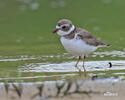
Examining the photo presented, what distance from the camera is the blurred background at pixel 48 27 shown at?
419 inches

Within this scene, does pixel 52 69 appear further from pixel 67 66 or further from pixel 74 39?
pixel 74 39

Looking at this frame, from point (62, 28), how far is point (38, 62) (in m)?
1.05

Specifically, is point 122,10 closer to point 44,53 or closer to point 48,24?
point 48,24

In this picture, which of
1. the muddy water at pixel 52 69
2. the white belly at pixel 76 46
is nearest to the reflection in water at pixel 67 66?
→ the muddy water at pixel 52 69

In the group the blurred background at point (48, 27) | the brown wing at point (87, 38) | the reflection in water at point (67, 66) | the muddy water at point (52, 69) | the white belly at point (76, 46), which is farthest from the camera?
the blurred background at point (48, 27)

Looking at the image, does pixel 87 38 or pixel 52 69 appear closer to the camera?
pixel 52 69

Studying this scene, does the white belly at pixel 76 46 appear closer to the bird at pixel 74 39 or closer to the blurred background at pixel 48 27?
the bird at pixel 74 39

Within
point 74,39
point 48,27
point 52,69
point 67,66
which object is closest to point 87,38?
point 74,39

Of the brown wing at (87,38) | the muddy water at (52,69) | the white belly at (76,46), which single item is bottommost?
the muddy water at (52,69)

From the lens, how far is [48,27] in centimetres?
1491

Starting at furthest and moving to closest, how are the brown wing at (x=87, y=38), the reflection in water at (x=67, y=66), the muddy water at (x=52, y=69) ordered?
the brown wing at (x=87, y=38)
the reflection in water at (x=67, y=66)
the muddy water at (x=52, y=69)

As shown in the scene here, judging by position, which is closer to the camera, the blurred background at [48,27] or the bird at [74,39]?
the bird at [74,39]

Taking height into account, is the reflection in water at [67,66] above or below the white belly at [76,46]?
below

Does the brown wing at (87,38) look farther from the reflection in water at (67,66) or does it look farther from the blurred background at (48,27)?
the blurred background at (48,27)
